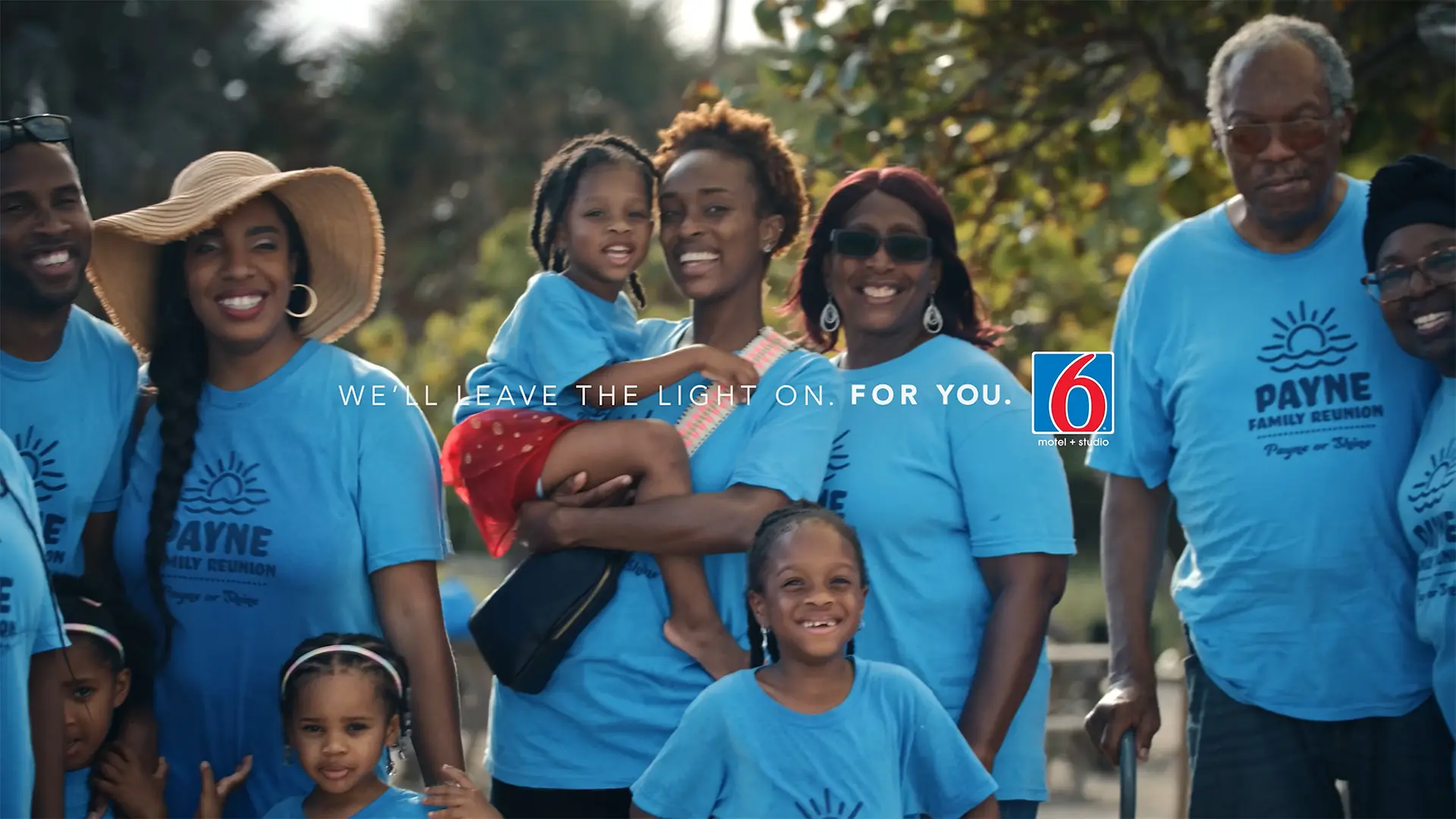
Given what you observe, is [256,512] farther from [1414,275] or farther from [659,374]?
[1414,275]

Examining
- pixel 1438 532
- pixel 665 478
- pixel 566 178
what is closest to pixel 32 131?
pixel 566 178

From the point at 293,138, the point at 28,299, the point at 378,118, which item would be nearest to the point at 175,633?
the point at 28,299

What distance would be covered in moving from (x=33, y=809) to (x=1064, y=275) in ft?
19.7

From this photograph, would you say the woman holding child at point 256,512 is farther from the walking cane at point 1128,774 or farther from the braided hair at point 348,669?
the walking cane at point 1128,774

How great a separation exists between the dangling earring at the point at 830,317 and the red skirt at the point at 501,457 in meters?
0.66

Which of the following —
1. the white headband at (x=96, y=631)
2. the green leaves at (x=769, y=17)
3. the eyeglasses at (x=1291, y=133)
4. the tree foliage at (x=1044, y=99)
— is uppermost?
the green leaves at (x=769, y=17)

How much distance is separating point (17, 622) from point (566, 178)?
1.60 m

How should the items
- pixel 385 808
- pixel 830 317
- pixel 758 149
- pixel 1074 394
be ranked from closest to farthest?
pixel 385 808
pixel 758 149
pixel 830 317
pixel 1074 394

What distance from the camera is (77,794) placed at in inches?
136

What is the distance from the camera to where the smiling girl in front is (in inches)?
123

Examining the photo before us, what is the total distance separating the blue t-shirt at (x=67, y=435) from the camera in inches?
140

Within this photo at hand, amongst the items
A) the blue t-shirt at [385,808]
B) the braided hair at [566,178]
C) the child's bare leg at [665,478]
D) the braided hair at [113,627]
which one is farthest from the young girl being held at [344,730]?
the braided hair at [566,178]

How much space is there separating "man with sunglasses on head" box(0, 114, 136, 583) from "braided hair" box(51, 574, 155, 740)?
0.11 meters

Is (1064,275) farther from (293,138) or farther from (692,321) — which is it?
(293,138)
